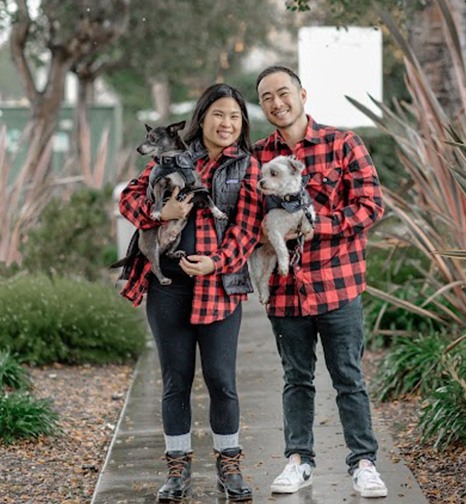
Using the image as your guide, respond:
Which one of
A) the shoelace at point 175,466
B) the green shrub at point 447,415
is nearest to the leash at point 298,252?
the shoelace at point 175,466

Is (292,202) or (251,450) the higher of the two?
(292,202)

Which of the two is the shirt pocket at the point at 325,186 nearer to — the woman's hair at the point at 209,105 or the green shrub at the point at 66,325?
the woman's hair at the point at 209,105

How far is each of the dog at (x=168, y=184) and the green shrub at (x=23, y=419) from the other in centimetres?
188

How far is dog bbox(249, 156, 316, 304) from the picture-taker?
190 inches

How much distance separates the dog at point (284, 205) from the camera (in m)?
4.84

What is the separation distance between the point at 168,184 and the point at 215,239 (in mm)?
319

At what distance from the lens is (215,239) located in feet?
16.6

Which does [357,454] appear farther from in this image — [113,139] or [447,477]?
[113,139]

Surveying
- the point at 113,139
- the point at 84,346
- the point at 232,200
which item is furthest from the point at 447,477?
the point at 113,139

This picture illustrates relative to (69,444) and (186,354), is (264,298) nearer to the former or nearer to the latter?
(186,354)

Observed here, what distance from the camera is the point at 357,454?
527 centimetres

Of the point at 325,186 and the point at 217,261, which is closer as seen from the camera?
the point at 217,261

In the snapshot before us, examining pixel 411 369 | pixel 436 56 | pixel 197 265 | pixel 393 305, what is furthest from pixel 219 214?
pixel 436 56

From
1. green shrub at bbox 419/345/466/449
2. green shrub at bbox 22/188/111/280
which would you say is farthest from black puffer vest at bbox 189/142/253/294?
green shrub at bbox 22/188/111/280
